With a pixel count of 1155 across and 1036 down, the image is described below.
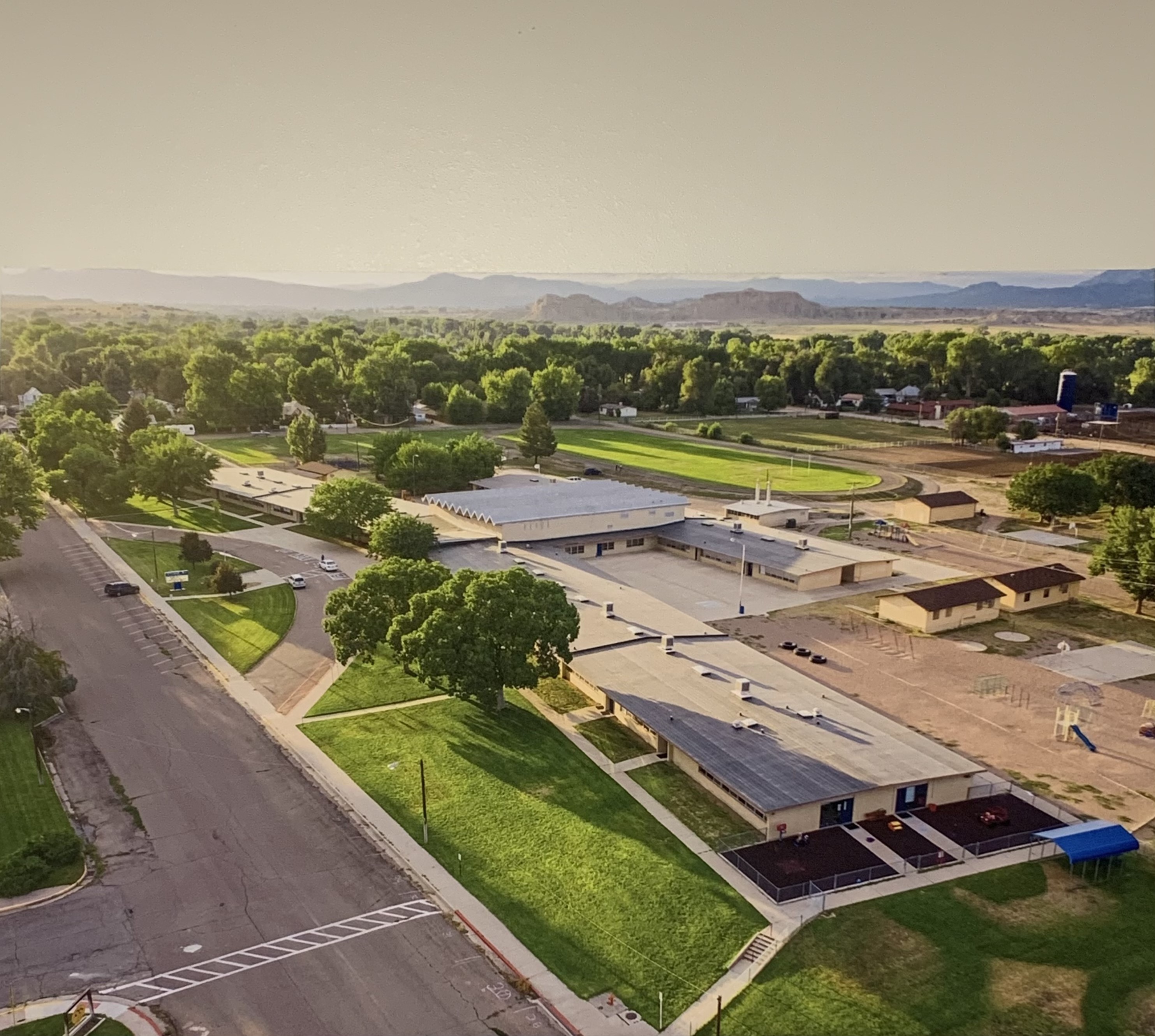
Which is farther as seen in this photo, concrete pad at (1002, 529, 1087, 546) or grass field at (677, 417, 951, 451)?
grass field at (677, 417, 951, 451)

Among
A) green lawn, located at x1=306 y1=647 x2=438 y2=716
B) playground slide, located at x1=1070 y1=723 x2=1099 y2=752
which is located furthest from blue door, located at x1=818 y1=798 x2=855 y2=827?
green lawn, located at x1=306 y1=647 x2=438 y2=716

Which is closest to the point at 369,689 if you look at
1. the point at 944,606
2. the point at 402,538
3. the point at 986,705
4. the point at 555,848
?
the point at 555,848

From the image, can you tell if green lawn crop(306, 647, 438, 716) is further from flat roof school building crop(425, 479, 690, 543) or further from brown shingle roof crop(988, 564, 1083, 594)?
brown shingle roof crop(988, 564, 1083, 594)

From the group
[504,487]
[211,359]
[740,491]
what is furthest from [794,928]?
[211,359]

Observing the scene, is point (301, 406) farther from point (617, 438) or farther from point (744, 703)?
point (744, 703)

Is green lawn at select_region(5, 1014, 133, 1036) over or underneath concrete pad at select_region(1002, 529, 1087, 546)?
underneath

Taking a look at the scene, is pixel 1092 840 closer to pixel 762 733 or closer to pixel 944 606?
pixel 762 733
